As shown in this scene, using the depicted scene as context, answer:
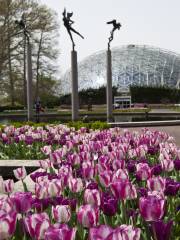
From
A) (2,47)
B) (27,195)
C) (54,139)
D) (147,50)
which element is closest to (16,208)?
(27,195)

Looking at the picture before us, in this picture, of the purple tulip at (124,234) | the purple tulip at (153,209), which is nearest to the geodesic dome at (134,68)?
the purple tulip at (153,209)

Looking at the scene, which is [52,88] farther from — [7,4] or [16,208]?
[16,208]

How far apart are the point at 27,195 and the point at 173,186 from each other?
1.11m

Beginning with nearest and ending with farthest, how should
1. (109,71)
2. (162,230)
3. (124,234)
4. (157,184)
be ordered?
(124,234) < (162,230) < (157,184) < (109,71)

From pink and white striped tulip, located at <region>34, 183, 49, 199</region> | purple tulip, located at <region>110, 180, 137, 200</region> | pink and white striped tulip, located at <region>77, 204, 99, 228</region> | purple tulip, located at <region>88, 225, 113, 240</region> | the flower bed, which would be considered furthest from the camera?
the flower bed

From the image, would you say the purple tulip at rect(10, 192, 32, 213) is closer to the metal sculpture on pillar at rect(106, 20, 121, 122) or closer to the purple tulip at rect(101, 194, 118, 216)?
the purple tulip at rect(101, 194, 118, 216)

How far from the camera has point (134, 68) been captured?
113m

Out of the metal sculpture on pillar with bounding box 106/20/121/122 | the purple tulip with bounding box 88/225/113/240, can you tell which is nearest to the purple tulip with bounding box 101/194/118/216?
the purple tulip with bounding box 88/225/113/240

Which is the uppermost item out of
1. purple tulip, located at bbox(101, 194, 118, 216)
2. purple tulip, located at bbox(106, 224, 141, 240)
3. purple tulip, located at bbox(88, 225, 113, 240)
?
purple tulip, located at bbox(88, 225, 113, 240)

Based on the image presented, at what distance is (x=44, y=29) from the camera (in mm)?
49094

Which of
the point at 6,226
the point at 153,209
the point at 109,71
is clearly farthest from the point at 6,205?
the point at 109,71

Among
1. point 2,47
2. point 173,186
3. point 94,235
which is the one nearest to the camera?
point 94,235

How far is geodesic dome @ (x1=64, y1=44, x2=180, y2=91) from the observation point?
→ 108 meters

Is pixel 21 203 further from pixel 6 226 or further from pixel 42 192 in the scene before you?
pixel 6 226
